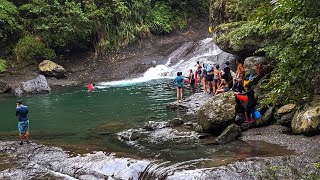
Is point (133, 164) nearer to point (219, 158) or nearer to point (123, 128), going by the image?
point (219, 158)

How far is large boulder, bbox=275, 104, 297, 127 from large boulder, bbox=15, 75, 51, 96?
19180 mm

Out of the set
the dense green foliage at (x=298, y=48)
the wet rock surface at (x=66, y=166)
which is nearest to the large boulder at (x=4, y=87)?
the wet rock surface at (x=66, y=166)

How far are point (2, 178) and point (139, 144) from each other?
171 inches

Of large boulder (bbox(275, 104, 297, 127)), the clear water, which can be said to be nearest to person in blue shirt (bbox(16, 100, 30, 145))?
the clear water

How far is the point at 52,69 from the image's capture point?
1229 inches

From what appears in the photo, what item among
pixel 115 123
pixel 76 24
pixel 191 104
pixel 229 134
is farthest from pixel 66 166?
pixel 76 24

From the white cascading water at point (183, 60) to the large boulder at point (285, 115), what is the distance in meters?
16.1

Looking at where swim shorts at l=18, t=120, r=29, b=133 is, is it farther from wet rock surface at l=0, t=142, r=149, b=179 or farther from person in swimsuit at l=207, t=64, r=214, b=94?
person in swimsuit at l=207, t=64, r=214, b=94

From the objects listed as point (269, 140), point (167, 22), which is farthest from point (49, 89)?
point (269, 140)

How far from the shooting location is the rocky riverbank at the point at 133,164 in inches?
337

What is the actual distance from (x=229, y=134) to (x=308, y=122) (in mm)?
2406

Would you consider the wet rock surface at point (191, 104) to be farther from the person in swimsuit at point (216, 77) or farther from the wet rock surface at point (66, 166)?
the wet rock surface at point (66, 166)

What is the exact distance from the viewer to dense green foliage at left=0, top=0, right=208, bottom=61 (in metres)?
32.9

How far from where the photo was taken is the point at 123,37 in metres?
35.8
